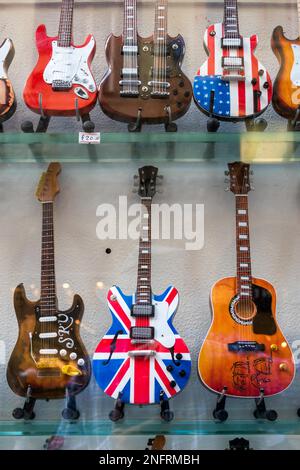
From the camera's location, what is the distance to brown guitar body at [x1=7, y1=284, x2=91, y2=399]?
1.59 metres

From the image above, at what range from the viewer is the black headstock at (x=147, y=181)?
1.84 m

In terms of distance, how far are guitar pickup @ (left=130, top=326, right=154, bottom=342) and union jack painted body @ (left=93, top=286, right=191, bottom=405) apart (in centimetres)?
1

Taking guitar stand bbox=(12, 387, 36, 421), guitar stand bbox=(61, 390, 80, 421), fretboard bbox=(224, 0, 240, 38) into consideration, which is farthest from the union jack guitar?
fretboard bbox=(224, 0, 240, 38)

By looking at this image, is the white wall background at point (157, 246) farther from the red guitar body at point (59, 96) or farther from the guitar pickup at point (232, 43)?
the guitar pickup at point (232, 43)

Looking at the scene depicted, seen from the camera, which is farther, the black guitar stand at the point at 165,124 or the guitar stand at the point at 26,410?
the black guitar stand at the point at 165,124

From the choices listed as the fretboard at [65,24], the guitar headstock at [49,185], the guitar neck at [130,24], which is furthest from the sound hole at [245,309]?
the fretboard at [65,24]

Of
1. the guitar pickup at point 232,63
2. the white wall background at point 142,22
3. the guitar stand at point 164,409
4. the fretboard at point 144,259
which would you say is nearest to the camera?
the guitar stand at point 164,409

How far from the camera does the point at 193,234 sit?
1898mm

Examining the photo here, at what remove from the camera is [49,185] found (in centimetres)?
186

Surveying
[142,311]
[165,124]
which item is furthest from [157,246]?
[165,124]

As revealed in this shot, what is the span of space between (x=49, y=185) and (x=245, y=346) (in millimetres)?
884

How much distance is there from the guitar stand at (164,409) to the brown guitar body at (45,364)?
239 millimetres

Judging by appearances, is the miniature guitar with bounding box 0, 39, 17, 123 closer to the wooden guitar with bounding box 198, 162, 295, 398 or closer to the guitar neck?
the guitar neck

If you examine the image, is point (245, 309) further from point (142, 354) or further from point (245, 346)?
point (142, 354)
